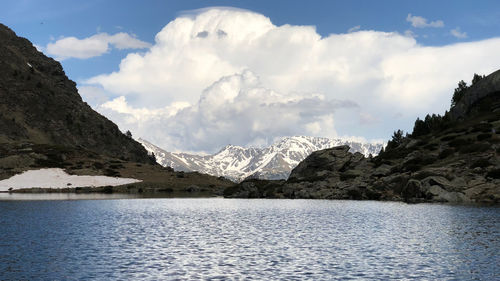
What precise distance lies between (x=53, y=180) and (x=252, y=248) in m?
159

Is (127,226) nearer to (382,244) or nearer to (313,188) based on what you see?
(382,244)

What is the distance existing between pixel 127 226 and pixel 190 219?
13460 mm

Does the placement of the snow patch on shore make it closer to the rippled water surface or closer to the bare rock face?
the bare rock face

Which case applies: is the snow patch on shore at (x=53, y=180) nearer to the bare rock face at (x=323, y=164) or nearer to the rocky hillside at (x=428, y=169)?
the rocky hillside at (x=428, y=169)

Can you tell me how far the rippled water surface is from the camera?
3294 centimetres

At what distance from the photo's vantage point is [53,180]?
183 meters

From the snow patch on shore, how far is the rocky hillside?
56689 mm

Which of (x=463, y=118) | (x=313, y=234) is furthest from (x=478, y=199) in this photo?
(x=463, y=118)

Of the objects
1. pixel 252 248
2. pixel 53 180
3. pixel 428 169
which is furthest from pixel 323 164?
pixel 252 248

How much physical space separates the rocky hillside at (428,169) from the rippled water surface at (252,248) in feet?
118

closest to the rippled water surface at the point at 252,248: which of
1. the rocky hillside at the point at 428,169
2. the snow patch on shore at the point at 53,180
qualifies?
the rocky hillside at the point at 428,169

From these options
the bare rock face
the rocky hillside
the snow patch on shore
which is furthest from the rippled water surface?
the snow patch on shore

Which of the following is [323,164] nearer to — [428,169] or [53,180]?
[428,169]

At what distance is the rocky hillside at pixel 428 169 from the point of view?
10525 cm
